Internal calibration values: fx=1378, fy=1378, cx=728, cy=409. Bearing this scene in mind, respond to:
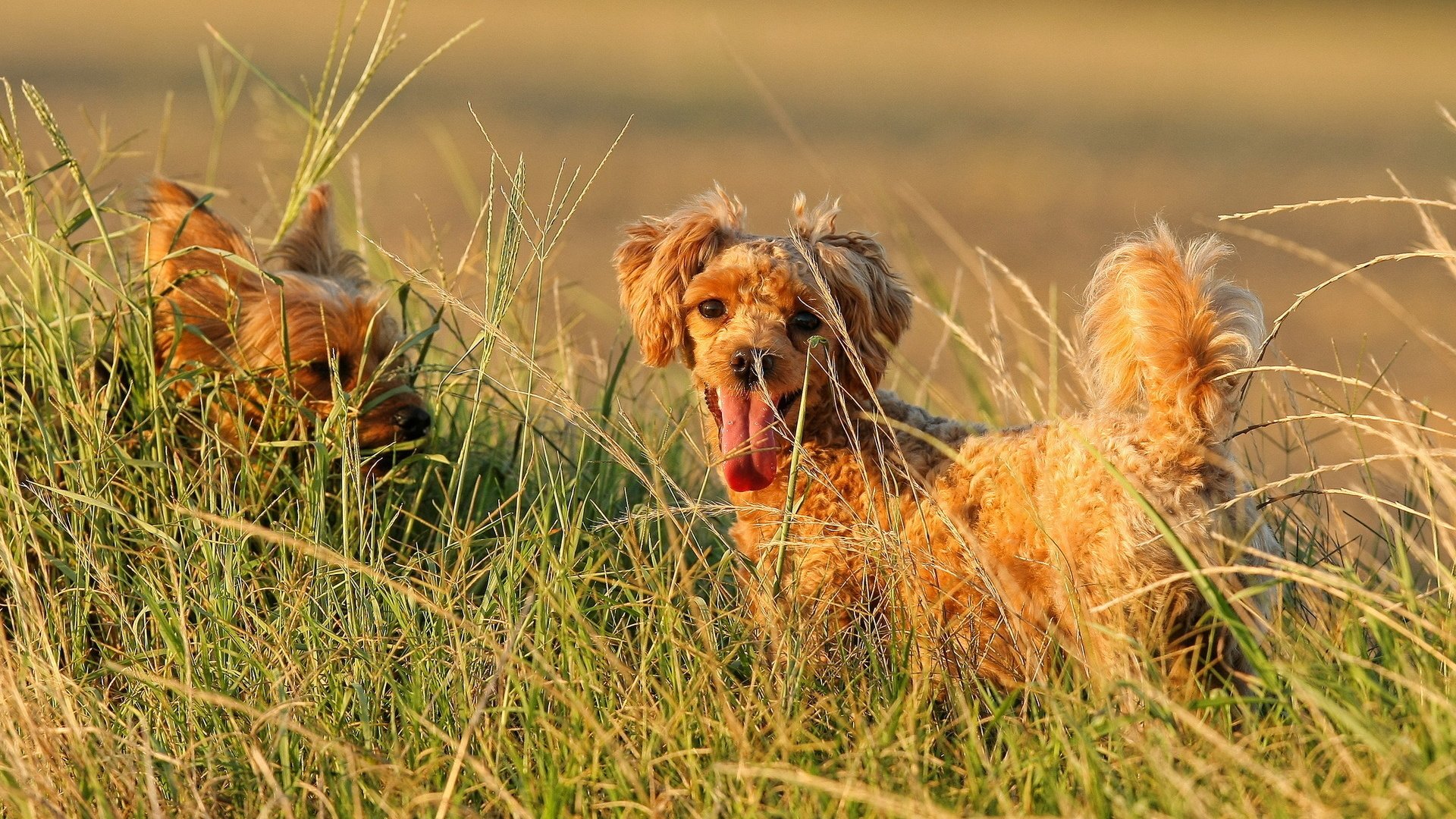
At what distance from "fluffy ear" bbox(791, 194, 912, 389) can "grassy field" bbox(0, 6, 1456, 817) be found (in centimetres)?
25

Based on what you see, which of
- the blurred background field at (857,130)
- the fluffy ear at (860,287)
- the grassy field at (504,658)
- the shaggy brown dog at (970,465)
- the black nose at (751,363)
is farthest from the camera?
the blurred background field at (857,130)

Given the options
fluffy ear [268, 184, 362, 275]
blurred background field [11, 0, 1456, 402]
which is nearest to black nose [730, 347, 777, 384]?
blurred background field [11, 0, 1456, 402]

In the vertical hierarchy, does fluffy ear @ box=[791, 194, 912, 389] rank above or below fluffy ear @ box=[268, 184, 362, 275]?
above

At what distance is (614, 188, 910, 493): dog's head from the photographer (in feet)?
12.3

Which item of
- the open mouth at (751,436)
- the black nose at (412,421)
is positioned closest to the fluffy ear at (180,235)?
the black nose at (412,421)

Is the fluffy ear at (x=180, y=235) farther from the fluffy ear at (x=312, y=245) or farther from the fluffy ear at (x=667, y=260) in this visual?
the fluffy ear at (x=667, y=260)

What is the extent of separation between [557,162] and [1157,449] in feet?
45.2

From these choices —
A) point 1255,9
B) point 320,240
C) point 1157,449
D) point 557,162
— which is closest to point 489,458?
point 320,240

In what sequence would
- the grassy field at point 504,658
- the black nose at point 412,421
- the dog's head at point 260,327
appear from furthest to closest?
the black nose at point 412,421 → the dog's head at point 260,327 → the grassy field at point 504,658

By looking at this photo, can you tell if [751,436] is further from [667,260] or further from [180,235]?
[180,235]

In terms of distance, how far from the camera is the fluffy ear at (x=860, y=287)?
392cm

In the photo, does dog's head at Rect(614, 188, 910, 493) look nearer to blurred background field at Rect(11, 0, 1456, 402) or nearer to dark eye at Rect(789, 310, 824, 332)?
dark eye at Rect(789, 310, 824, 332)

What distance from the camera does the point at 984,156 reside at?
18.9m

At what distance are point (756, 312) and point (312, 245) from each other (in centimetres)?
184
